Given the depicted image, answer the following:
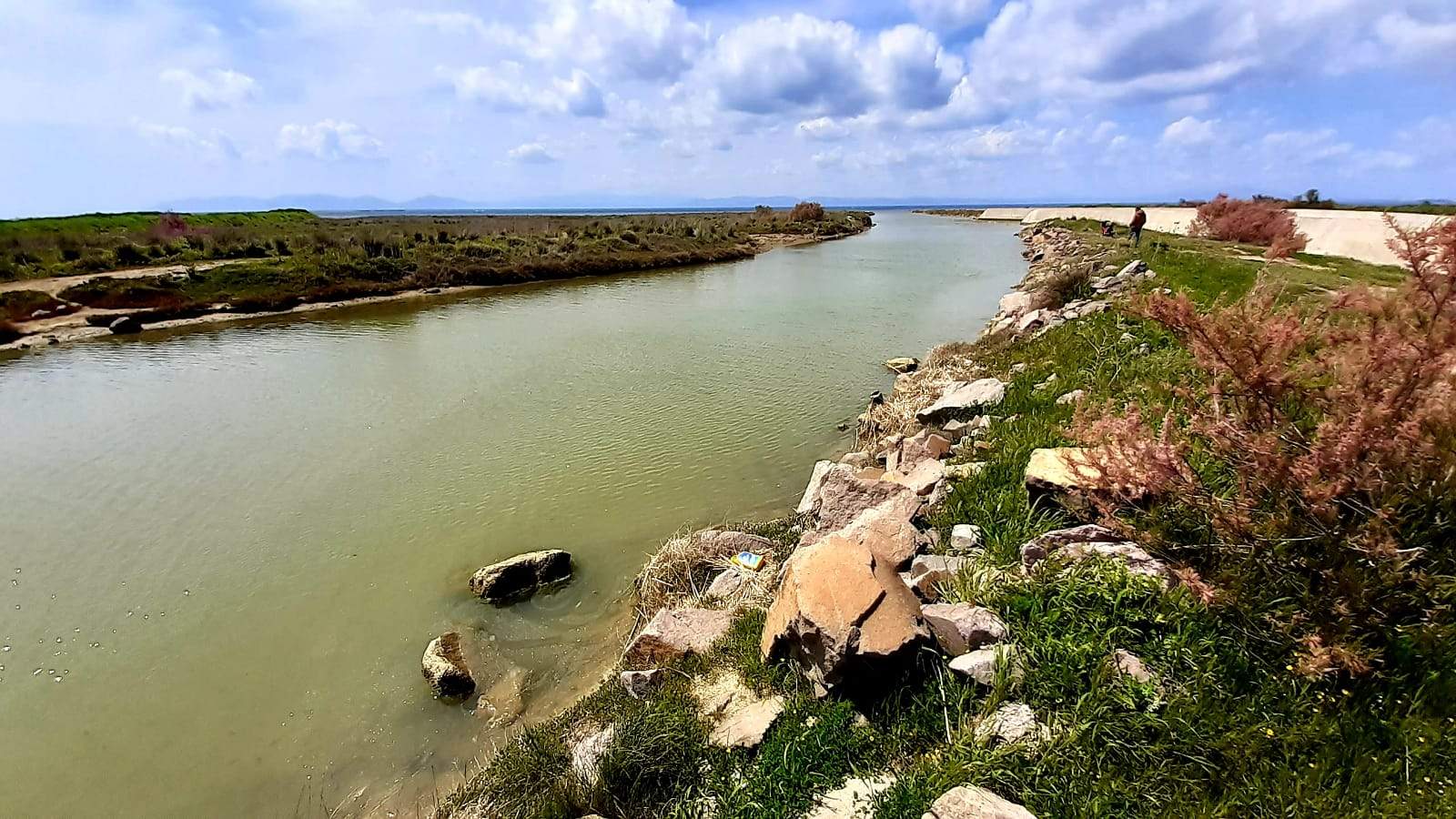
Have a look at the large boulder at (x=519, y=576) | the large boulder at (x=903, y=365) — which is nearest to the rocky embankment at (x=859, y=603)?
the large boulder at (x=519, y=576)

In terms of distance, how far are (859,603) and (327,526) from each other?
307 inches

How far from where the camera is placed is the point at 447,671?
600 centimetres

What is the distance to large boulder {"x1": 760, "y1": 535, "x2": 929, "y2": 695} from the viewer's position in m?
4.09

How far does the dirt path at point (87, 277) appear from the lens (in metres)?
25.4

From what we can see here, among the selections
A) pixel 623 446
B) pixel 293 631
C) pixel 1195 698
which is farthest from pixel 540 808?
pixel 623 446

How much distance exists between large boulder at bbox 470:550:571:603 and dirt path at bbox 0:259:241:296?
29.9 meters

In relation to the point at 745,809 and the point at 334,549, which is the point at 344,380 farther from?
the point at 745,809

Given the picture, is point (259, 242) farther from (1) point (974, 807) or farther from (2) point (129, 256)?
(1) point (974, 807)

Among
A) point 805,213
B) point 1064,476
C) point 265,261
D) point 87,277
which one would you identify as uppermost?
point 805,213

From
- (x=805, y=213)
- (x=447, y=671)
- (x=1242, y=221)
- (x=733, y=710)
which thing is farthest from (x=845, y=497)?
(x=805, y=213)

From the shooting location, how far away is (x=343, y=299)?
1128 inches

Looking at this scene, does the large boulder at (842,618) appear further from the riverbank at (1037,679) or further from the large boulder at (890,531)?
the large boulder at (890,531)

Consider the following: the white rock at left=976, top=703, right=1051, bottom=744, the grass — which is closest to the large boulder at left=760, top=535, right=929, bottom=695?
the white rock at left=976, top=703, right=1051, bottom=744

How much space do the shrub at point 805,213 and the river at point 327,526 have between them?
200 feet
